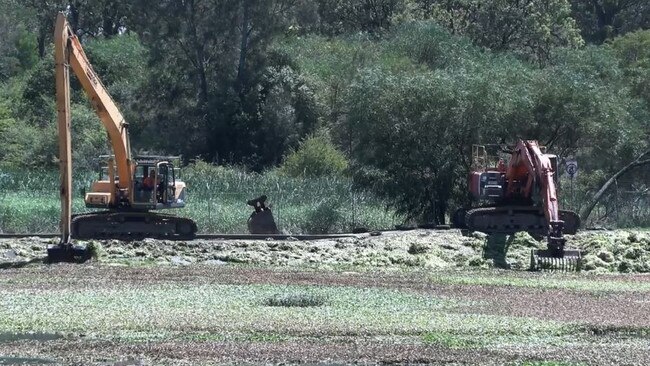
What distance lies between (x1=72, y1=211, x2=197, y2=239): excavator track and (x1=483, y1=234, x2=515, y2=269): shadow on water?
9951mm

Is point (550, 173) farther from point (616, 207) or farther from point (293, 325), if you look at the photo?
point (293, 325)

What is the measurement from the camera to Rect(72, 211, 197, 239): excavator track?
45812mm

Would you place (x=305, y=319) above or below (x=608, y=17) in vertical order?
below

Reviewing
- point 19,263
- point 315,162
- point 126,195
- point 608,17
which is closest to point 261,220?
point 126,195

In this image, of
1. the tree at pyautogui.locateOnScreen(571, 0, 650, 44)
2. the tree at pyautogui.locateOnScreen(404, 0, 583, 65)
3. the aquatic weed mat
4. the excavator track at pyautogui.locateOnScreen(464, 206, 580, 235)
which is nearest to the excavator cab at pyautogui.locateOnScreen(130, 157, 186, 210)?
the aquatic weed mat

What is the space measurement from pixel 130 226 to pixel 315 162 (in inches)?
875

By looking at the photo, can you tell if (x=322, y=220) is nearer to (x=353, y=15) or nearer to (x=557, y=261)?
(x=557, y=261)

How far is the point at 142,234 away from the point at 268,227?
18.6 feet

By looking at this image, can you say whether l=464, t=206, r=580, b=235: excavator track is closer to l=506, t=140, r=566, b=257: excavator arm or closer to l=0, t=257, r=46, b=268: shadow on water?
l=506, t=140, r=566, b=257: excavator arm

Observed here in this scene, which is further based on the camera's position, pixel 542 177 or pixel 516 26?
pixel 516 26

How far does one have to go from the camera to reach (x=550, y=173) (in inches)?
1711

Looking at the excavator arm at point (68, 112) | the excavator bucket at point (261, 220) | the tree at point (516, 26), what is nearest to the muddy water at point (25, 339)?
the excavator arm at point (68, 112)

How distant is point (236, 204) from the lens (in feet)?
181

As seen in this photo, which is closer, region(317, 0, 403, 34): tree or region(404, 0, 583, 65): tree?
region(404, 0, 583, 65): tree
